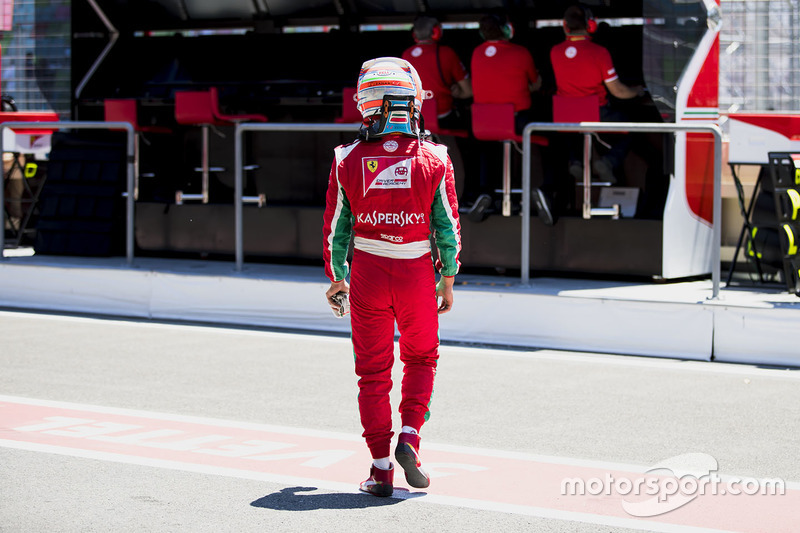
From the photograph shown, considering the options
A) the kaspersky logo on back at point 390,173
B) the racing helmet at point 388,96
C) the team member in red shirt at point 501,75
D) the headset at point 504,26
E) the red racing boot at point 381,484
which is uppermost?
the headset at point 504,26

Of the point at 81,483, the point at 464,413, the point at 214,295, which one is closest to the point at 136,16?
the point at 214,295

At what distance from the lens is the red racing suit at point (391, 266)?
469 centimetres

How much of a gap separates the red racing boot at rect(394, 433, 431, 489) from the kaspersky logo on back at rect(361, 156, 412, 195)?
39.8 inches

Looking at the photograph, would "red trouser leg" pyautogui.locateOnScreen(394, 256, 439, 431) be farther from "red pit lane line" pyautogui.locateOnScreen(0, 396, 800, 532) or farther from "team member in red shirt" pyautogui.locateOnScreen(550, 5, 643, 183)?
"team member in red shirt" pyautogui.locateOnScreen(550, 5, 643, 183)

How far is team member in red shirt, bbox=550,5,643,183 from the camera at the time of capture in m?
9.23

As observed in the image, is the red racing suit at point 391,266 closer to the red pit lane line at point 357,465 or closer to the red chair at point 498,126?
the red pit lane line at point 357,465

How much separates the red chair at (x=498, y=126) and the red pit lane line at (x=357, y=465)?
167 inches

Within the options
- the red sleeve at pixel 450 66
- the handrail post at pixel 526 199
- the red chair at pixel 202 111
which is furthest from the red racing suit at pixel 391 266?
the red chair at pixel 202 111

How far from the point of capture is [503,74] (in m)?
9.45

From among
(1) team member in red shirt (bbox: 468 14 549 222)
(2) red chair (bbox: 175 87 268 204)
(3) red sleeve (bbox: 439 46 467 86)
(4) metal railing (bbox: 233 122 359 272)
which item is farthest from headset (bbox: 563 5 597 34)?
(2) red chair (bbox: 175 87 268 204)

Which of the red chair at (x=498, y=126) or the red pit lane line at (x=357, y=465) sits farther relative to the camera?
the red chair at (x=498, y=126)

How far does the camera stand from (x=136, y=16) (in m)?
12.4

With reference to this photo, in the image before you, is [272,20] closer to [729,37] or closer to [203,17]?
[203,17]

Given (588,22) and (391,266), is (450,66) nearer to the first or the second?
(588,22)
